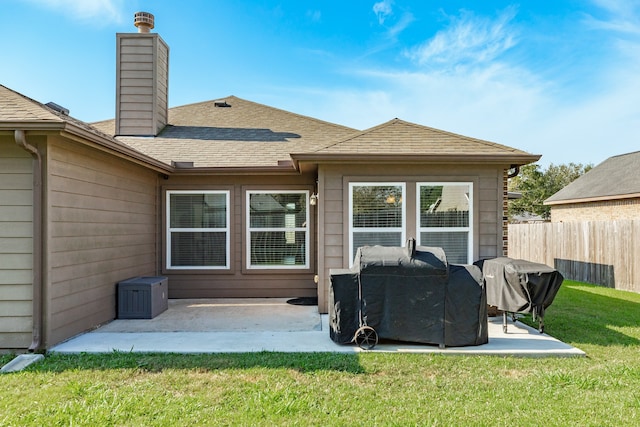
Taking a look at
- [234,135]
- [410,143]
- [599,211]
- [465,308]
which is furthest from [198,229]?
[599,211]

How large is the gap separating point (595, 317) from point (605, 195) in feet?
30.5

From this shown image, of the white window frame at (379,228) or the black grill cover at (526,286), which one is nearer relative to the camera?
the black grill cover at (526,286)

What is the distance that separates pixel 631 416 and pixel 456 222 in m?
3.33

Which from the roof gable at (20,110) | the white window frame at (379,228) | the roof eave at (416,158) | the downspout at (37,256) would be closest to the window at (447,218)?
the white window frame at (379,228)

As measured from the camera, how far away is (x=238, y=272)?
7.46 metres

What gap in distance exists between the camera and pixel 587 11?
9.79 meters

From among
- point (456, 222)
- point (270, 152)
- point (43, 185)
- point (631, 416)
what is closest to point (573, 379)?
point (631, 416)

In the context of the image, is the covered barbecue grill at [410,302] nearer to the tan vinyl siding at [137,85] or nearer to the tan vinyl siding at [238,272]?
the tan vinyl siding at [238,272]

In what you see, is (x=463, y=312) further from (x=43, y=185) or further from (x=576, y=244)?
(x=576, y=244)

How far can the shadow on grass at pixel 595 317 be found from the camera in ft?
16.2

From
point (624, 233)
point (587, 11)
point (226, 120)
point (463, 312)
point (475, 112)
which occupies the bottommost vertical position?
point (463, 312)

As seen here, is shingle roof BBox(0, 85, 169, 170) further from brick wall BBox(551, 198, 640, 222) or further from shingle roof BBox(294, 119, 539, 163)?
brick wall BBox(551, 198, 640, 222)

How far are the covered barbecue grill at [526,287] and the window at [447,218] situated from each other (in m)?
0.81

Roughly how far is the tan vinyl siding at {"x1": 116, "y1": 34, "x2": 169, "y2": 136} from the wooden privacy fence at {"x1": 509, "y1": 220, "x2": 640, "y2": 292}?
1129 centimetres
